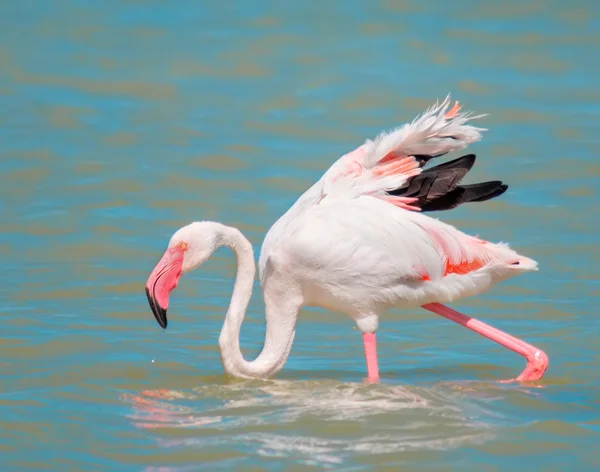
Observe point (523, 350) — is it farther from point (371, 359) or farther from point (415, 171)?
point (415, 171)

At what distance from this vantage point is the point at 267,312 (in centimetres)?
901

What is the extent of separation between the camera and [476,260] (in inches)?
358

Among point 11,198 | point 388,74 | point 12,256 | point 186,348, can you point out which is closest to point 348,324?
point 186,348

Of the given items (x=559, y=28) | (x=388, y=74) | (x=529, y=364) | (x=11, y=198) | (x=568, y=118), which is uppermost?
(x=559, y=28)

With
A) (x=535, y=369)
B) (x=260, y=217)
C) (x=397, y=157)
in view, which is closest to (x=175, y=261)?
(x=397, y=157)

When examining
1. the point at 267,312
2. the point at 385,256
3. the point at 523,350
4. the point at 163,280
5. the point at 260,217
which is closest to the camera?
the point at 163,280

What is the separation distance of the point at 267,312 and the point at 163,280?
89 cm

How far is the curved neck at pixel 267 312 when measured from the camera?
28.9 ft

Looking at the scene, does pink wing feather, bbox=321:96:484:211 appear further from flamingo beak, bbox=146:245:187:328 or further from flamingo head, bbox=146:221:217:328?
flamingo beak, bbox=146:245:187:328

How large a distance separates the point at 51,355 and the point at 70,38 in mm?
12645

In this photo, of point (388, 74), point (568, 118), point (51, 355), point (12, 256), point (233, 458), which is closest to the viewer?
point (233, 458)

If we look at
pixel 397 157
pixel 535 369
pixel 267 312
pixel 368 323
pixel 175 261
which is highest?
pixel 397 157

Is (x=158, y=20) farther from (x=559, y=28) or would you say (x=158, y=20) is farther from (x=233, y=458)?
(x=233, y=458)

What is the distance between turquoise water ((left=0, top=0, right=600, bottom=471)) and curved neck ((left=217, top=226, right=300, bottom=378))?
0.17 m
